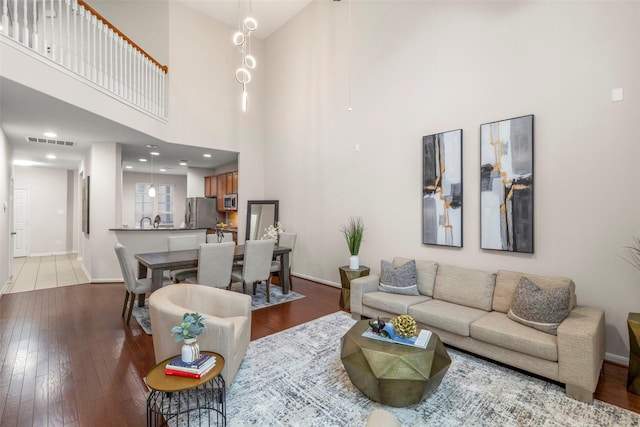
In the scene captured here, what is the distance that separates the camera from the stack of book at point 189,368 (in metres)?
1.82

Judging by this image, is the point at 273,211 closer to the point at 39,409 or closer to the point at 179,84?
the point at 179,84

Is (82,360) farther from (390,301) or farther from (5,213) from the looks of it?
(5,213)

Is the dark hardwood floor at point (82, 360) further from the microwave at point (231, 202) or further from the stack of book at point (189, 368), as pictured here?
the microwave at point (231, 202)

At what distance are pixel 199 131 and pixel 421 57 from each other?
4.39 meters

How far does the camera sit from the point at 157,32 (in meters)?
5.78

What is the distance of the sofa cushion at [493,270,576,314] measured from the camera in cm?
282

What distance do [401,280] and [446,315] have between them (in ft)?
2.44

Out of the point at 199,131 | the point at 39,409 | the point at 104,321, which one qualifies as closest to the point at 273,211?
the point at 199,131

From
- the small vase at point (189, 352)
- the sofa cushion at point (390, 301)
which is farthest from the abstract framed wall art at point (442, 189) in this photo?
the small vase at point (189, 352)

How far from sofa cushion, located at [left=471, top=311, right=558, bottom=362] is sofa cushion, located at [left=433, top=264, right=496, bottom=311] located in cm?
31

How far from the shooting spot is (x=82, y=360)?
2.82m

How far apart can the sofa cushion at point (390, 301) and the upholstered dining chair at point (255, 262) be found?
63.4 inches

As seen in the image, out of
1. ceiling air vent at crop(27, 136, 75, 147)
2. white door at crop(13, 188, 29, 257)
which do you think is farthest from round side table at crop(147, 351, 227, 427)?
white door at crop(13, 188, 29, 257)

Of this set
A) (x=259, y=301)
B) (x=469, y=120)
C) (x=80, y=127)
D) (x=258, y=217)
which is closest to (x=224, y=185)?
(x=258, y=217)
